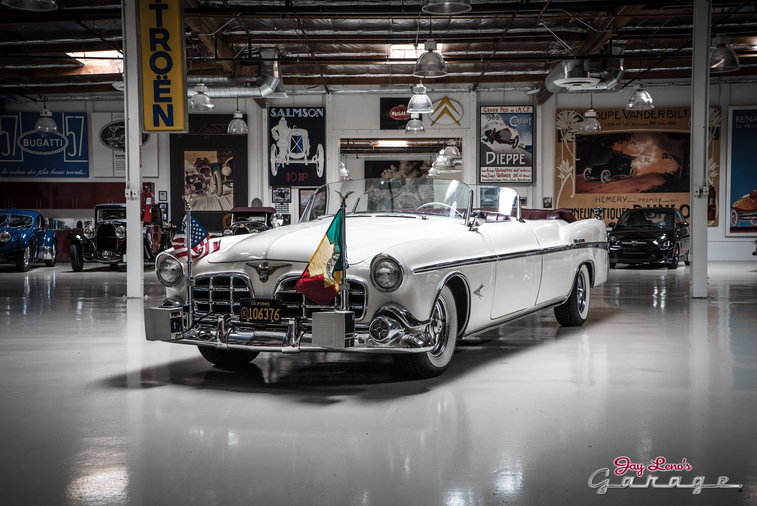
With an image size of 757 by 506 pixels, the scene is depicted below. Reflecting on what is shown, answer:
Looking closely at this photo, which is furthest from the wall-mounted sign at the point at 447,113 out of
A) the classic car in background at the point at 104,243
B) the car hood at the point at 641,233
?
the classic car in background at the point at 104,243

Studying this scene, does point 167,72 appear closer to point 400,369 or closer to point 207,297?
point 207,297

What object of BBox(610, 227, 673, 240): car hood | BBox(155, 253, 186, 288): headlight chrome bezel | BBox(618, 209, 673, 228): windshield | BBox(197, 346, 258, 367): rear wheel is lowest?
BBox(197, 346, 258, 367): rear wheel

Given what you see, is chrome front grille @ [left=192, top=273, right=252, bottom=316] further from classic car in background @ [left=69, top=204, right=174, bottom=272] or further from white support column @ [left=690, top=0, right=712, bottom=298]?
classic car in background @ [left=69, top=204, right=174, bottom=272]

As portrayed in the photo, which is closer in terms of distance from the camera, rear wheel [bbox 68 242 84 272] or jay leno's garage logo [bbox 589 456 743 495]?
jay leno's garage logo [bbox 589 456 743 495]

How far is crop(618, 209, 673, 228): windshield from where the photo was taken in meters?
16.4

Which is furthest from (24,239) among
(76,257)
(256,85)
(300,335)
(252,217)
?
(300,335)

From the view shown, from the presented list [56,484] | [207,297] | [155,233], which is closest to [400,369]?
[207,297]

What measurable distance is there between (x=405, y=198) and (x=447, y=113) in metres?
15.8

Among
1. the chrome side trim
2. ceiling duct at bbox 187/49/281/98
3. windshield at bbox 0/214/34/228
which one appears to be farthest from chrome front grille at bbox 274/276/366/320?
windshield at bbox 0/214/34/228

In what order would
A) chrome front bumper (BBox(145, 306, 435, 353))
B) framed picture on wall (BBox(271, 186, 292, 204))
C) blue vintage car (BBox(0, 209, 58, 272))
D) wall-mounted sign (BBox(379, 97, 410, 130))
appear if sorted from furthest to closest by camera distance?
1. framed picture on wall (BBox(271, 186, 292, 204))
2. wall-mounted sign (BBox(379, 97, 410, 130))
3. blue vintage car (BBox(0, 209, 58, 272))
4. chrome front bumper (BBox(145, 306, 435, 353))

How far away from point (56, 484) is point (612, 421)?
2.58m

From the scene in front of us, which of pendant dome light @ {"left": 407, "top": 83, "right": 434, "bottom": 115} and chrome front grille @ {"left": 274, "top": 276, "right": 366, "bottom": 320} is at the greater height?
pendant dome light @ {"left": 407, "top": 83, "right": 434, "bottom": 115}

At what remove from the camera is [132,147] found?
403 inches

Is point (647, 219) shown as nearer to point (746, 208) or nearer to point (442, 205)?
point (746, 208)
